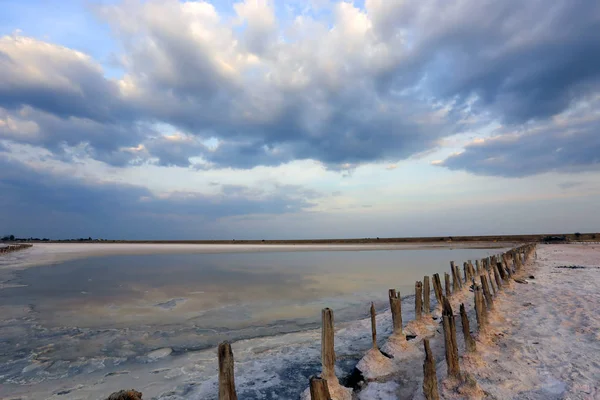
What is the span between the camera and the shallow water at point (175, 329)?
20.6 ft

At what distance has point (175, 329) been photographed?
9.07 meters

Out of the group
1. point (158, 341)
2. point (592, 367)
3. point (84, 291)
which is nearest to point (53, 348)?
point (158, 341)

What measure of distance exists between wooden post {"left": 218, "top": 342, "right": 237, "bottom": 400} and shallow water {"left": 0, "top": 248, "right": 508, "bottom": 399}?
229 centimetres

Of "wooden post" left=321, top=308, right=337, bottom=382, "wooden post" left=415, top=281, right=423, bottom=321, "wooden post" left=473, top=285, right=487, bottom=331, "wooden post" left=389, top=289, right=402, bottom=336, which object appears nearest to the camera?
"wooden post" left=321, top=308, right=337, bottom=382

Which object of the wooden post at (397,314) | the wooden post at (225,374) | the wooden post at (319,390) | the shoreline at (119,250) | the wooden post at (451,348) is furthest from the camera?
the shoreline at (119,250)

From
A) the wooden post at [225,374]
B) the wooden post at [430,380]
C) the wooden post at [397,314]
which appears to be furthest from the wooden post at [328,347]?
the wooden post at [397,314]

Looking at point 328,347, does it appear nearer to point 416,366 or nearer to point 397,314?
point 416,366

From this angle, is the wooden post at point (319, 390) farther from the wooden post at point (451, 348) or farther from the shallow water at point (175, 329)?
the wooden post at point (451, 348)

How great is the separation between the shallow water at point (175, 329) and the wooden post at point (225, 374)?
2.29 meters

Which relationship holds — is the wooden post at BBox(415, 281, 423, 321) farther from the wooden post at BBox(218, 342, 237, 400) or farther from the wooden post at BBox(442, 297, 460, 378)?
the wooden post at BBox(218, 342, 237, 400)

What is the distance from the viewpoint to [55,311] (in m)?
10.8

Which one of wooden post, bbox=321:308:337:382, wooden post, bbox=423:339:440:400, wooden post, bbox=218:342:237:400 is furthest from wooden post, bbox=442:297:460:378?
wooden post, bbox=218:342:237:400

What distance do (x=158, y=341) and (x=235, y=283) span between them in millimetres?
8679

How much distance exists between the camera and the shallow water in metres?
6.27
